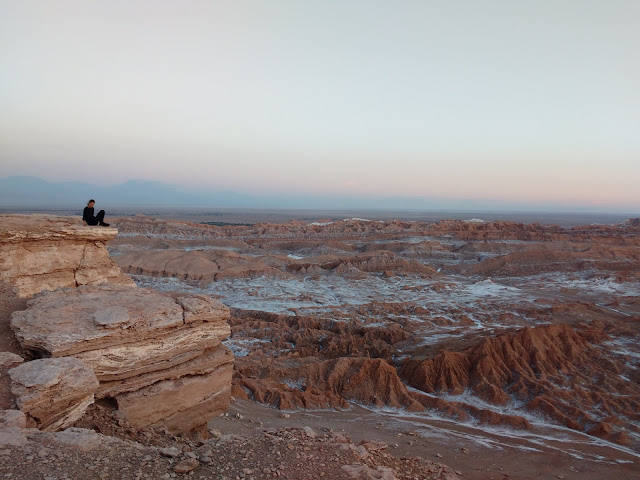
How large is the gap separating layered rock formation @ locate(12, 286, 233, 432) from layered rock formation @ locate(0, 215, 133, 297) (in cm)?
273

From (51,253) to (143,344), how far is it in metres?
4.90

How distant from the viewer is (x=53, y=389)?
17.6ft

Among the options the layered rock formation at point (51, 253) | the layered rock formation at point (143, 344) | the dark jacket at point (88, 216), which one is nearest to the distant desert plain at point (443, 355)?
the layered rock formation at point (143, 344)

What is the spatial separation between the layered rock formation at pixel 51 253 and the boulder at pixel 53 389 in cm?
472

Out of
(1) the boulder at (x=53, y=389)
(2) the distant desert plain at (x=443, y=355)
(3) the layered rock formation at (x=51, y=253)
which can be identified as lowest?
(2) the distant desert plain at (x=443, y=355)

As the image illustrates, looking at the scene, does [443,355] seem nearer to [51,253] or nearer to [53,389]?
[53,389]

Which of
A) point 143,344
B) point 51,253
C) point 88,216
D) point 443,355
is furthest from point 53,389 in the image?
point 443,355

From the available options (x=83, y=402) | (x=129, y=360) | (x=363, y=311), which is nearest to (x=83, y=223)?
(x=129, y=360)

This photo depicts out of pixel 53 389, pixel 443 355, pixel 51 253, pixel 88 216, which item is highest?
pixel 88 216

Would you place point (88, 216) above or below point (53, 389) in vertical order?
above

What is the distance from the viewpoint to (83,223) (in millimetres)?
10828

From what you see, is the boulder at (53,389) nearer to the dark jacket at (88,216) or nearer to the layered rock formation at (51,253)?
the layered rock formation at (51,253)

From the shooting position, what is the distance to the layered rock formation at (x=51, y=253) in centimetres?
943

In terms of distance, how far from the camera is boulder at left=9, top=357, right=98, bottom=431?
518 centimetres
